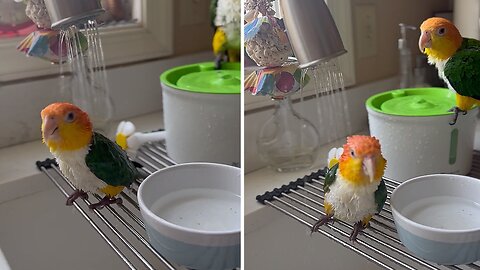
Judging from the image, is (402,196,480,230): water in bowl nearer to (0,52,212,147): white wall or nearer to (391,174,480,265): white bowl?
(391,174,480,265): white bowl

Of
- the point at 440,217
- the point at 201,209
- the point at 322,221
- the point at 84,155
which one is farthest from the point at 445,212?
the point at 84,155

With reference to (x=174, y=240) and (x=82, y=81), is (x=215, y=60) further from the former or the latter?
(x=174, y=240)

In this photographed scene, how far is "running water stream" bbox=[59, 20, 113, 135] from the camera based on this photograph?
0.43 meters

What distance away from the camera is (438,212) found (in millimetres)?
428

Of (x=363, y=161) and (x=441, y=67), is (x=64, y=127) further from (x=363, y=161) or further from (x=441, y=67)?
(x=441, y=67)

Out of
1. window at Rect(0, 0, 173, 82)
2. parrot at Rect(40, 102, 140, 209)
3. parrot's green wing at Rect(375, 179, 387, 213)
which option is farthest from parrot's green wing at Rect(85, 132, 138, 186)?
parrot's green wing at Rect(375, 179, 387, 213)

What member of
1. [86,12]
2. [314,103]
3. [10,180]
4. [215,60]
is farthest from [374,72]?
[10,180]

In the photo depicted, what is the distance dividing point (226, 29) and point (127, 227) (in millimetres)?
290

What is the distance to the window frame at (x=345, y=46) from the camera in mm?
441

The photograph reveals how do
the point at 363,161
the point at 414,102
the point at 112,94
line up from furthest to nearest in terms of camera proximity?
the point at 112,94 → the point at 414,102 → the point at 363,161

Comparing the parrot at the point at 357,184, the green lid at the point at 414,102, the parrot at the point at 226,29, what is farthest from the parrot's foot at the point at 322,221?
the parrot at the point at 226,29

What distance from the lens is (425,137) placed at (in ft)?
1.54

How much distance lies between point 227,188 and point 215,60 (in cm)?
22

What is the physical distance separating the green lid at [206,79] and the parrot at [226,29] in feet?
0.07
